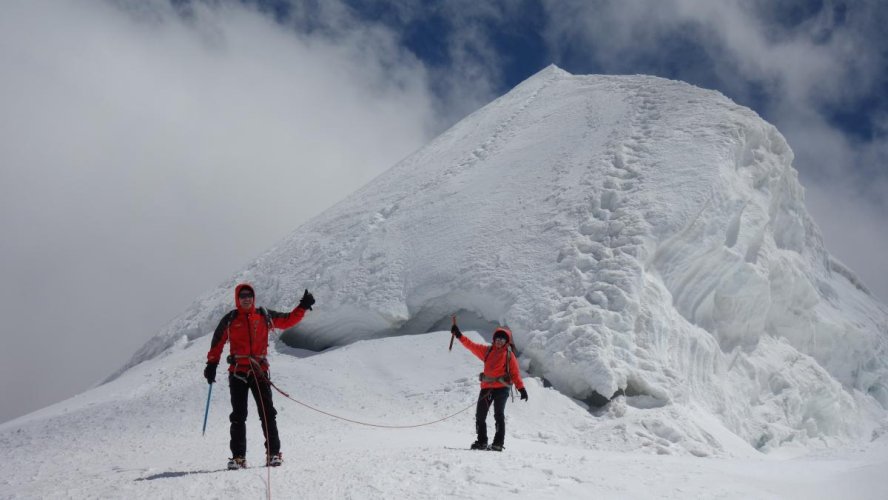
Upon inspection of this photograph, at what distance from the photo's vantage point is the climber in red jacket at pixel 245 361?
627 cm

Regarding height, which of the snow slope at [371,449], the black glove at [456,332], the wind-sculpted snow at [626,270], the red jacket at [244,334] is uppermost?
the wind-sculpted snow at [626,270]

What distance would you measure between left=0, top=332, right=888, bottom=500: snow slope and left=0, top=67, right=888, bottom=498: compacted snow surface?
43mm

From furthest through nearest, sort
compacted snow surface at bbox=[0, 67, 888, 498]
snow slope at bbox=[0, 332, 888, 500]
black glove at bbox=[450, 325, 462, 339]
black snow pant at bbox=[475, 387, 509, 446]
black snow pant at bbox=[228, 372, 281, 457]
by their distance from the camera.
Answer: black glove at bbox=[450, 325, 462, 339] → black snow pant at bbox=[475, 387, 509, 446] → black snow pant at bbox=[228, 372, 281, 457] → compacted snow surface at bbox=[0, 67, 888, 498] → snow slope at bbox=[0, 332, 888, 500]

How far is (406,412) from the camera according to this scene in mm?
10156

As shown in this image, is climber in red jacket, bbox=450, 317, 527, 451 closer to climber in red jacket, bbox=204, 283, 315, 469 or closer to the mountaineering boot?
the mountaineering boot

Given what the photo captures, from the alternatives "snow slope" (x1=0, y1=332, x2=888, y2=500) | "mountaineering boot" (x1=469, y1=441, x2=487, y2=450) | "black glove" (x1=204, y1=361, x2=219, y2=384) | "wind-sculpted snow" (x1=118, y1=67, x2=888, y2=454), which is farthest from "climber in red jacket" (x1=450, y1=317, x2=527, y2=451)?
"wind-sculpted snow" (x1=118, y1=67, x2=888, y2=454)

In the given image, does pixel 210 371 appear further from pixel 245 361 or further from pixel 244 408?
pixel 244 408

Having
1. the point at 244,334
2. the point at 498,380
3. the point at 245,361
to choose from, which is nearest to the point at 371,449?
the point at 498,380

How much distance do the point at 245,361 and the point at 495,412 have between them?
2.75 metres

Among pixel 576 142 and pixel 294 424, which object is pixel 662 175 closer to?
pixel 576 142

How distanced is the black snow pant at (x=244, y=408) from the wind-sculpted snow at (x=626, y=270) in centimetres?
554

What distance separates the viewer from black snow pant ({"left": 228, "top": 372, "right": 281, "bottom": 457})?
623 cm

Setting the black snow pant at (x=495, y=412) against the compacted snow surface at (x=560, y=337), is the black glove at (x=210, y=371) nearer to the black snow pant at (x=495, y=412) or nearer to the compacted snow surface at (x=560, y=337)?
the compacted snow surface at (x=560, y=337)

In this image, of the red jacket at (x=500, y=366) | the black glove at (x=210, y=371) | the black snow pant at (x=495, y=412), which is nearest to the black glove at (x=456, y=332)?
the red jacket at (x=500, y=366)
